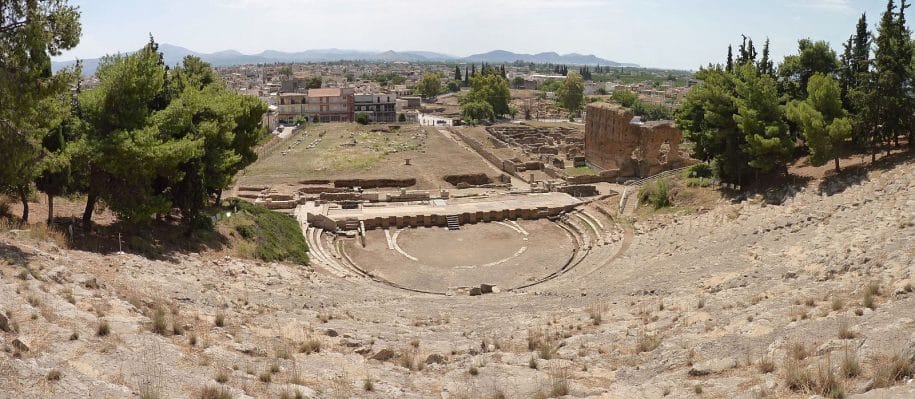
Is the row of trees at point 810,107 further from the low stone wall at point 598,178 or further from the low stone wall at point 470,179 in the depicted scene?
the low stone wall at point 470,179

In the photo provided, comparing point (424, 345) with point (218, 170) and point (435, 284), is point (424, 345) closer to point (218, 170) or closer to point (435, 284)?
point (435, 284)

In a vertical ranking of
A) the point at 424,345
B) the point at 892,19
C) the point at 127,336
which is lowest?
the point at 424,345

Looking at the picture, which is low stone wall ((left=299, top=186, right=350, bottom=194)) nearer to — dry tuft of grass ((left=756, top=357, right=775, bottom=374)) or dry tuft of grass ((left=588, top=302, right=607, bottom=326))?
dry tuft of grass ((left=588, top=302, right=607, bottom=326))

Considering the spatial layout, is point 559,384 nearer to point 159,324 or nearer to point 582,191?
point 159,324

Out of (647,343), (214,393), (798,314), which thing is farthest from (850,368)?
(214,393)

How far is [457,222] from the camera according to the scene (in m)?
36.8

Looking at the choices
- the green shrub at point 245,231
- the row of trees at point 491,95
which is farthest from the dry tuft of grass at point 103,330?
the row of trees at point 491,95

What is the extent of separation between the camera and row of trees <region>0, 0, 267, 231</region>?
15109 mm

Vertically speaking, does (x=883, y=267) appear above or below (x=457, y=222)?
above

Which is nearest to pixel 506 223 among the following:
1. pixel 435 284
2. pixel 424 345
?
pixel 435 284

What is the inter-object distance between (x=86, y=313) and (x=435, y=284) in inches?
651

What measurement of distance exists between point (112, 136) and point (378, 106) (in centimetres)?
9170

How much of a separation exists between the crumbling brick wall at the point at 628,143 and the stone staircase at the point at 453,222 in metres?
16.5

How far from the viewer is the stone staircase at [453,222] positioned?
119 feet
